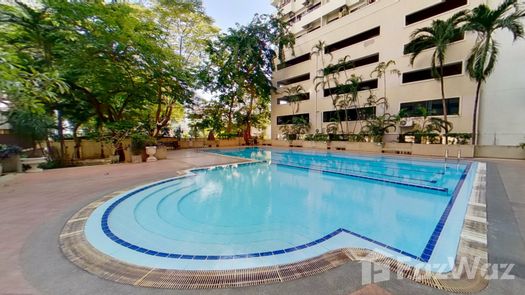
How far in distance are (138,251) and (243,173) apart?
522 cm

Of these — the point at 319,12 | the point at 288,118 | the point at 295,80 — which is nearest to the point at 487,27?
the point at 319,12

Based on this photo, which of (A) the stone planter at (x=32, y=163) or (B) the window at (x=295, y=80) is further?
(B) the window at (x=295, y=80)

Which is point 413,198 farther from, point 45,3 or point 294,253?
point 45,3

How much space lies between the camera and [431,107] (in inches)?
493

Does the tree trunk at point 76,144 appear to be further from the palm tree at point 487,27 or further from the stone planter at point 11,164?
the palm tree at point 487,27

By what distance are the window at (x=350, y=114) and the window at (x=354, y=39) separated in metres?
5.39

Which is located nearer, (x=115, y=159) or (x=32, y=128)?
(x=32, y=128)

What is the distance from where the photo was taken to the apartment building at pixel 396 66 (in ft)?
34.4

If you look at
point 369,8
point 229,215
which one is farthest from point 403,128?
point 229,215

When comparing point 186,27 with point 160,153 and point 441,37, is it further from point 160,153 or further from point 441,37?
point 441,37

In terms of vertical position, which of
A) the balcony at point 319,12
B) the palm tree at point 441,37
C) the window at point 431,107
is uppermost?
the balcony at point 319,12

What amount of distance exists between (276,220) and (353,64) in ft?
51.9

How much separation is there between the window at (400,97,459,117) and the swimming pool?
733 centimetres

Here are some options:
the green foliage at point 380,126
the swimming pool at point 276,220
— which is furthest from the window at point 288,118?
the swimming pool at point 276,220
